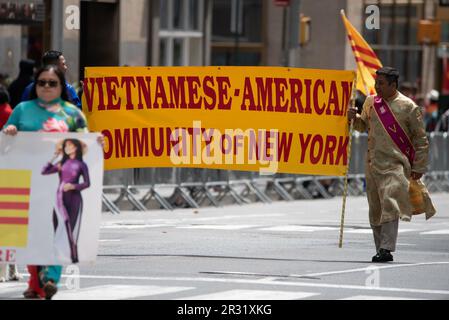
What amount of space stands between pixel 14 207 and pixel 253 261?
13.7 ft

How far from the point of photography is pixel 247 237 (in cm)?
1873

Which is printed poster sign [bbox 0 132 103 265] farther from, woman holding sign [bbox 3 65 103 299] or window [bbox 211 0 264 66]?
window [bbox 211 0 264 66]

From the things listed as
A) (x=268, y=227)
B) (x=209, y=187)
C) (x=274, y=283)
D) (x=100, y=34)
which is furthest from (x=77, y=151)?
(x=100, y=34)

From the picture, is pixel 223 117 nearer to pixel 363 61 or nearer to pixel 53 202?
pixel 363 61

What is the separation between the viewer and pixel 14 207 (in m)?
11.6

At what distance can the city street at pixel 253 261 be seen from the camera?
41.3ft

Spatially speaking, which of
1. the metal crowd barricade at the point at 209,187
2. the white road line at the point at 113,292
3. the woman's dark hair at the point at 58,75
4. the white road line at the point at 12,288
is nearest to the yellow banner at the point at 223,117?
the white road line at the point at 12,288

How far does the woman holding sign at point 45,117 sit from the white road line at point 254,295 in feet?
3.48

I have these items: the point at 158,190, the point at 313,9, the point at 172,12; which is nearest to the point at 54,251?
the point at 158,190

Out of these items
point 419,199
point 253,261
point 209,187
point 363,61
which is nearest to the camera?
point 253,261

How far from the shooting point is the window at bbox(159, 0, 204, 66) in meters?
31.1

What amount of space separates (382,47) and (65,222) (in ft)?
116

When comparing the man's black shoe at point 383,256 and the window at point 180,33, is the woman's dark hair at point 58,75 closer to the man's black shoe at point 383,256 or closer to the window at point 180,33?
the man's black shoe at point 383,256

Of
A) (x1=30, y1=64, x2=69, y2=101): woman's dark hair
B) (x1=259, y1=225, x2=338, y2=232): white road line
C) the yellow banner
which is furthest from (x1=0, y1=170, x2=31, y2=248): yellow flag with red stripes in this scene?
(x1=259, y1=225, x2=338, y2=232): white road line
